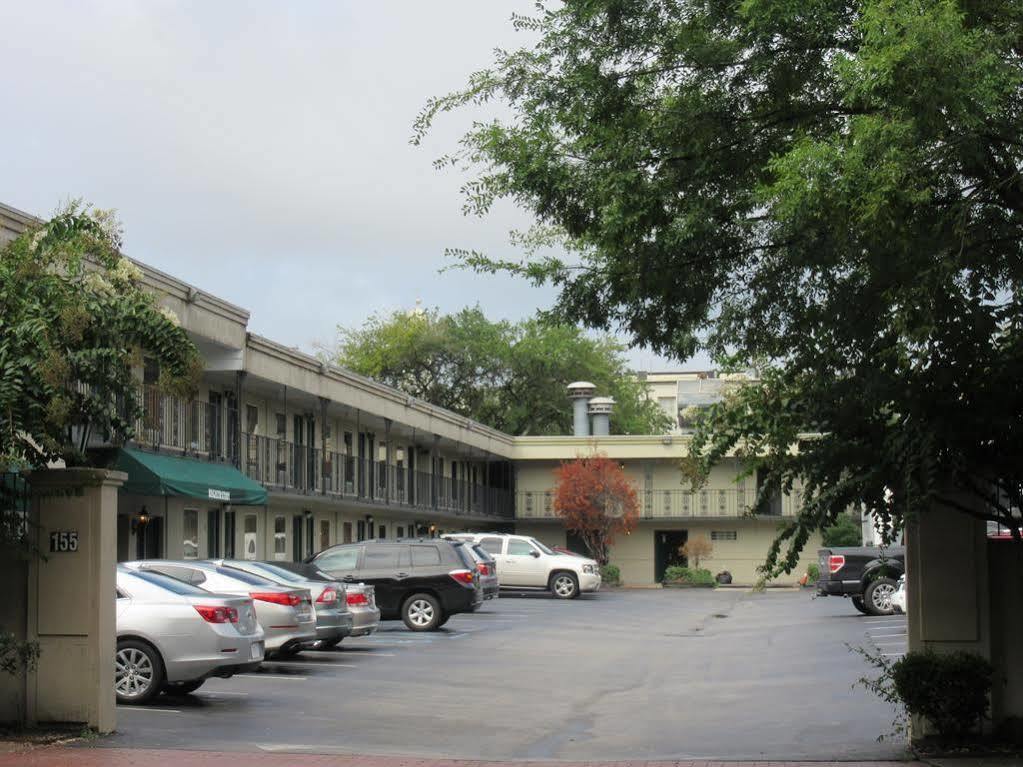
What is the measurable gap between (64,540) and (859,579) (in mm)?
23437

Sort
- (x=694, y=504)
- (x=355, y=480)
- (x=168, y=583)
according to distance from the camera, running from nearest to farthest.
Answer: (x=168, y=583)
(x=355, y=480)
(x=694, y=504)

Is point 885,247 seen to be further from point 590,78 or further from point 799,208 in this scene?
point 590,78

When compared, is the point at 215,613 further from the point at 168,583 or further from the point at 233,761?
the point at 233,761

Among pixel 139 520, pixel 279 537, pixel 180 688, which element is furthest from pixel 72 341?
pixel 279 537

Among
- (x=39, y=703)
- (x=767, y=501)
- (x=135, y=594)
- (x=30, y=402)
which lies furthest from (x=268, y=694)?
(x=767, y=501)

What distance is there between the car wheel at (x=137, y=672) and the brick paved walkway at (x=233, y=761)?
3.14 m

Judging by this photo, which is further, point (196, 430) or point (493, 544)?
point (493, 544)

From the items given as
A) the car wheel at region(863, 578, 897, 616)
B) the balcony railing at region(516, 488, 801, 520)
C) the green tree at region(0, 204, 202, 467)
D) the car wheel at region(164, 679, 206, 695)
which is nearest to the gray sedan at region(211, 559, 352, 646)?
the car wheel at region(164, 679, 206, 695)

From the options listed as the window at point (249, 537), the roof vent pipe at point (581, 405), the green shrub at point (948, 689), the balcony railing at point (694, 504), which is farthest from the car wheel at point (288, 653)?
the roof vent pipe at point (581, 405)

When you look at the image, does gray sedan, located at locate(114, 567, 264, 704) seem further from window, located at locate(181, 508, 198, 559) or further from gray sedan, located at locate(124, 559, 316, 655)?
window, located at locate(181, 508, 198, 559)

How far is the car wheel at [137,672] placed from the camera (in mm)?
15398

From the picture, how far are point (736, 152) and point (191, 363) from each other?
17.3 ft

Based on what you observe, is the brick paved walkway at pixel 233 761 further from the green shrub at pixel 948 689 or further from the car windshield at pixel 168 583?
the car windshield at pixel 168 583

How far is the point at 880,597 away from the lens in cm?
3253
